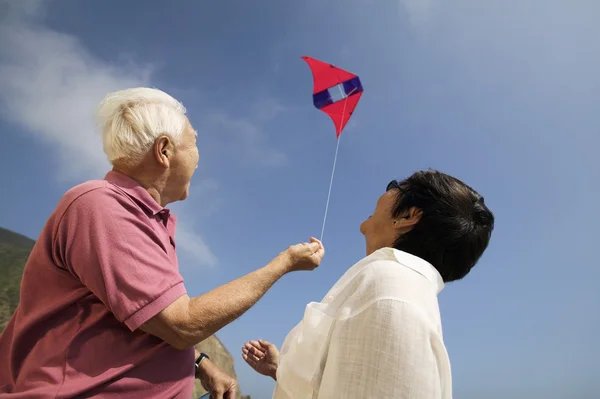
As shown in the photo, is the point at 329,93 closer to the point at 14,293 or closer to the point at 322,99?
the point at 322,99

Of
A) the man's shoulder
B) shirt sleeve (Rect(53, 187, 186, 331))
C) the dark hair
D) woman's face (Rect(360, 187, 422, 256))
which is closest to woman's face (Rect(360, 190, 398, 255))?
woman's face (Rect(360, 187, 422, 256))

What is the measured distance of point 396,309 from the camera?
2039mm

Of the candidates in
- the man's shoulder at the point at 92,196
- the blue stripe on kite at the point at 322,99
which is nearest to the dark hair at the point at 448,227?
the man's shoulder at the point at 92,196

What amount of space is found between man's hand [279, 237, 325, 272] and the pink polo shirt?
790mm

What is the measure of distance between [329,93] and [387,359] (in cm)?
516

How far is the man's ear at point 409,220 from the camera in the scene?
305 centimetres

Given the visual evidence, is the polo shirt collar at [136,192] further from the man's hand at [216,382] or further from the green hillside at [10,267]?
the green hillside at [10,267]

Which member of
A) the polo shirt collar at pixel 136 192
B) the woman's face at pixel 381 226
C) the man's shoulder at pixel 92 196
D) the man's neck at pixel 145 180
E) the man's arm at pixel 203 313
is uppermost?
the woman's face at pixel 381 226

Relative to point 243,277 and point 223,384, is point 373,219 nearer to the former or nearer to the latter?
point 243,277

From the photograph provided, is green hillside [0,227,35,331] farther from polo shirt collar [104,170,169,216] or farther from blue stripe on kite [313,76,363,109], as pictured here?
polo shirt collar [104,170,169,216]

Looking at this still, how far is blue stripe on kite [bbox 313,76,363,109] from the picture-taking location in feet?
20.7

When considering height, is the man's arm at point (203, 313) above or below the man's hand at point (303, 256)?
below

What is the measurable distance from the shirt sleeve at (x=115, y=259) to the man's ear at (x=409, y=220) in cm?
171

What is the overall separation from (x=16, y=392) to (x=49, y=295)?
0.51 metres
